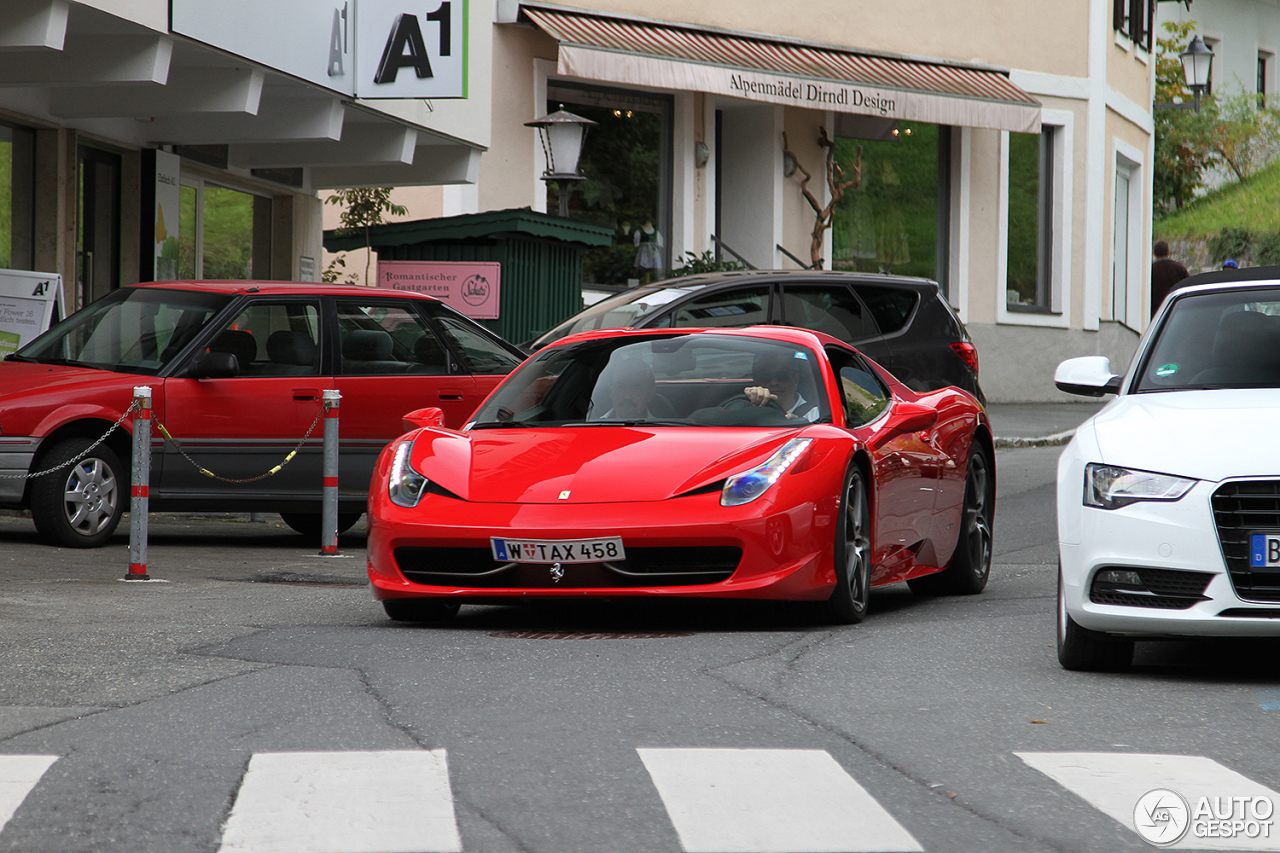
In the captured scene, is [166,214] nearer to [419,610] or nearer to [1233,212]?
[419,610]

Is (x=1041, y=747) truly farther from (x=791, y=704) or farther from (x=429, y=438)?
A: (x=429, y=438)

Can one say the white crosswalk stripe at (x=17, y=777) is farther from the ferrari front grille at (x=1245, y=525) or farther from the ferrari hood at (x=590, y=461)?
the ferrari front grille at (x=1245, y=525)

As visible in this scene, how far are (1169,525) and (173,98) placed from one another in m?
10.5

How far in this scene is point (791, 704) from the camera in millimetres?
5594

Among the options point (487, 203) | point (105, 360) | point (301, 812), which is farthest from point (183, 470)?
point (487, 203)

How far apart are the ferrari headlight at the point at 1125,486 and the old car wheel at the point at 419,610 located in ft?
8.81

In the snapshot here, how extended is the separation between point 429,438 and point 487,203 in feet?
52.0

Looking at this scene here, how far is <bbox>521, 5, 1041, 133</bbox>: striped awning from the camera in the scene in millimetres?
22750

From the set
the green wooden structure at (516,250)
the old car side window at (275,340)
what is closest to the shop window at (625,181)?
the green wooden structure at (516,250)

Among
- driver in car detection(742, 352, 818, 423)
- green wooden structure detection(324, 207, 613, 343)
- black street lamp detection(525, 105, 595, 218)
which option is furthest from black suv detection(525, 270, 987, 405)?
black street lamp detection(525, 105, 595, 218)

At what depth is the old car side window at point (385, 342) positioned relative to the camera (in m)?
11.9

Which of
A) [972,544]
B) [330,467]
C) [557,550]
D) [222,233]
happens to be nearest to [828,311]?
[330,467]

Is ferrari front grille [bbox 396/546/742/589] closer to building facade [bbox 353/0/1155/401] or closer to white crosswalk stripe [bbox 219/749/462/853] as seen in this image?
white crosswalk stripe [bbox 219/749/462/853]

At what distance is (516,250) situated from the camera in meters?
16.1
